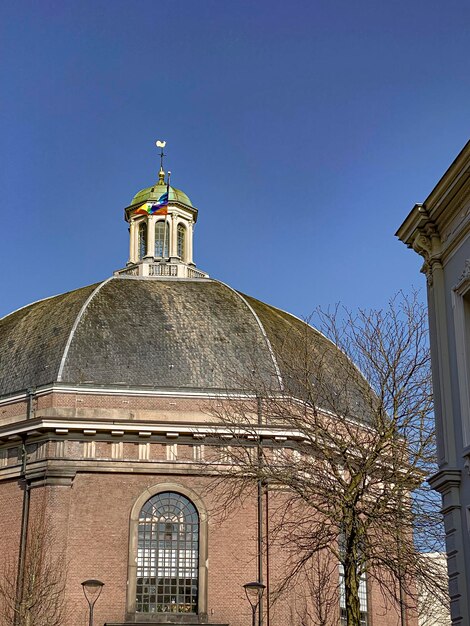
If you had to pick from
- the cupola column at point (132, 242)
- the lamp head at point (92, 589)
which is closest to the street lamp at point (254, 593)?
the lamp head at point (92, 589)

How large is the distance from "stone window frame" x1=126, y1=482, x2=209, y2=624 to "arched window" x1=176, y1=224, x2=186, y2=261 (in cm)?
1371

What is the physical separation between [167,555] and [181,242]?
16365 millimetres

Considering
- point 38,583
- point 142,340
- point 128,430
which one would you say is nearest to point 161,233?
point 142,340

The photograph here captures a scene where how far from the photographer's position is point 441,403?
18.1 m

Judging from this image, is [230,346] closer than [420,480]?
No

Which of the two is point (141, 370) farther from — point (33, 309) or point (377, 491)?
point (377, 491)

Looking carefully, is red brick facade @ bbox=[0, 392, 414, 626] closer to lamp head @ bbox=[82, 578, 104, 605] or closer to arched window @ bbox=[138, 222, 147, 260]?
lamp head @ bbox=[82, 578, 104, 605]

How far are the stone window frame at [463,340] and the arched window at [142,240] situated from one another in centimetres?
2793

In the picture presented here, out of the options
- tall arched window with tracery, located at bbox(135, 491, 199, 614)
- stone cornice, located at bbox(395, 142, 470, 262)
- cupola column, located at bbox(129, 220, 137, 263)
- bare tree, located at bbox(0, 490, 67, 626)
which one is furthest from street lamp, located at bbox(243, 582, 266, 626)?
cupola column, located at bbox(129, 220, 137, 263)

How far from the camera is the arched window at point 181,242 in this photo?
1770 inches

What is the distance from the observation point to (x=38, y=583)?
31.0 m

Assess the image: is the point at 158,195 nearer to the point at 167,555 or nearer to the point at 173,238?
the point at 173,238

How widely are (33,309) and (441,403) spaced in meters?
25.0

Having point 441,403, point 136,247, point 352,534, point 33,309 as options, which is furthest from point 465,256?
point 136,247
